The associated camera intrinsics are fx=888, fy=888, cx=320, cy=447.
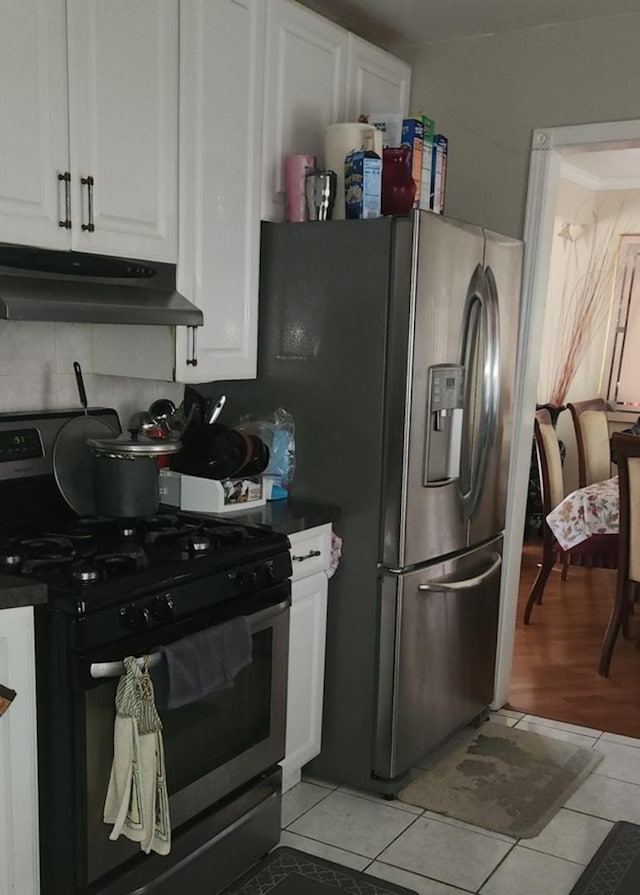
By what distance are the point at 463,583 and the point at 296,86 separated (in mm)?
1670

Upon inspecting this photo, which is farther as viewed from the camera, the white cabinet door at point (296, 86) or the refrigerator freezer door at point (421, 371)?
the white cabinet door at point (296, 86)

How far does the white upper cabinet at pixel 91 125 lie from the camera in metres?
1.94

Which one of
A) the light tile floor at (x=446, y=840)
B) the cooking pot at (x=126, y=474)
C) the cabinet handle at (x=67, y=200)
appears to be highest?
the cabinet handle at (x=67, y=200)

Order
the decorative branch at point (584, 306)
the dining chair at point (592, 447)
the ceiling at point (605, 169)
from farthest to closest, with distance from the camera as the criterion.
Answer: the decorative branch at point (584, 306) < the ceiling at point (605, 169) < the dining chair at point (592, 447)

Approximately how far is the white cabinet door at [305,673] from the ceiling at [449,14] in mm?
1932

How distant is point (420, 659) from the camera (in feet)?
9.19

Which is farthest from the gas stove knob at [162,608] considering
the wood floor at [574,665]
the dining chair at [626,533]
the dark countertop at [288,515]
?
the dining chair at [626,533]

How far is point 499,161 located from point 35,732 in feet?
8.24

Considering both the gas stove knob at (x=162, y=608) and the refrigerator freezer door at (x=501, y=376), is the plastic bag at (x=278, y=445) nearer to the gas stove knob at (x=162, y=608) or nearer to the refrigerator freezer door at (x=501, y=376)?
the refrigerator freezer door at (x=501, y=376)

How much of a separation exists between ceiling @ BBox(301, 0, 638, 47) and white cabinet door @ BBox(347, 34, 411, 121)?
11 centimetres

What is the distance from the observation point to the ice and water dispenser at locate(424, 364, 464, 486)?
267 cm

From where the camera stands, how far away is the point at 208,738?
2.18 meters

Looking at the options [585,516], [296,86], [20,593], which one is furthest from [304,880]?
[585,516]

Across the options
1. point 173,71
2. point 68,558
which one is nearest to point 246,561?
point 68,558
